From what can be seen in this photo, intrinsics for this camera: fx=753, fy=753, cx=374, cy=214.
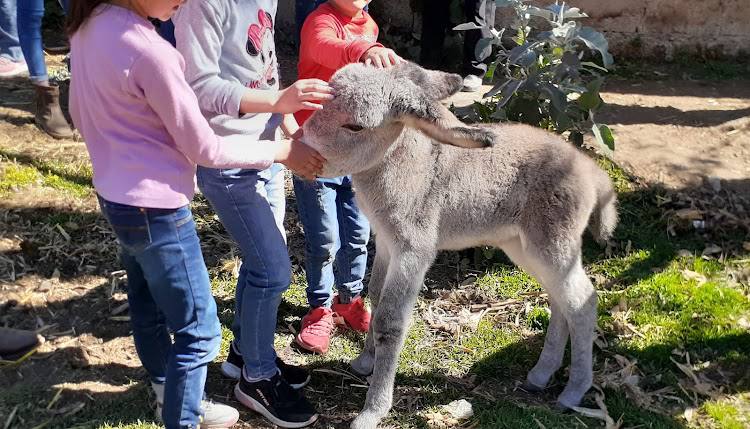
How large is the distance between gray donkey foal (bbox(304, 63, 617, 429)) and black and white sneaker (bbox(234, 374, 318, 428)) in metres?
0.29

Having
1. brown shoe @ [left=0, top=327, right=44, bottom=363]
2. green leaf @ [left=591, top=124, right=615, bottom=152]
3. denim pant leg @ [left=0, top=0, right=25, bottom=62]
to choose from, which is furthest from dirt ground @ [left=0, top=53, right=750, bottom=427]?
green leaf @ [left=591, top=124, right=615, bottom=152]

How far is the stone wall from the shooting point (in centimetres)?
858

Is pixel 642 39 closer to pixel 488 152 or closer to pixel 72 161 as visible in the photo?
pixel 488 152

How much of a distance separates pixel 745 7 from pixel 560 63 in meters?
4.70

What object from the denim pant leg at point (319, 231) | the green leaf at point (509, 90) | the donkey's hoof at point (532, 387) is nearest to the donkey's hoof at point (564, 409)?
the donkey's hoof at point (532, 387)

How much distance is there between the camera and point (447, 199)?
12.7 ft

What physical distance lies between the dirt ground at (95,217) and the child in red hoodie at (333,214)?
2.25ft

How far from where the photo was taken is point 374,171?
3.74 m

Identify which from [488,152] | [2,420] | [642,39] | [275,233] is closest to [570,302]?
[488,152]

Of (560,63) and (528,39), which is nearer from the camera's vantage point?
(560,63)

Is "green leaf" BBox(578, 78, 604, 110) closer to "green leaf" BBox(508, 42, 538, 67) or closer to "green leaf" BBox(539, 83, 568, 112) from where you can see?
"green leaf" BBox(539, 83, 568, 112)

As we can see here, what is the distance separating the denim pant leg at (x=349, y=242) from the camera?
463cm

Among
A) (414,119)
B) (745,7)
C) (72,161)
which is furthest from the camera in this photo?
(745,7)

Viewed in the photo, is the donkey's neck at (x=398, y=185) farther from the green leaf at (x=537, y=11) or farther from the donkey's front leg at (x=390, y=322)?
the green leaf at (x=537, y=11)
